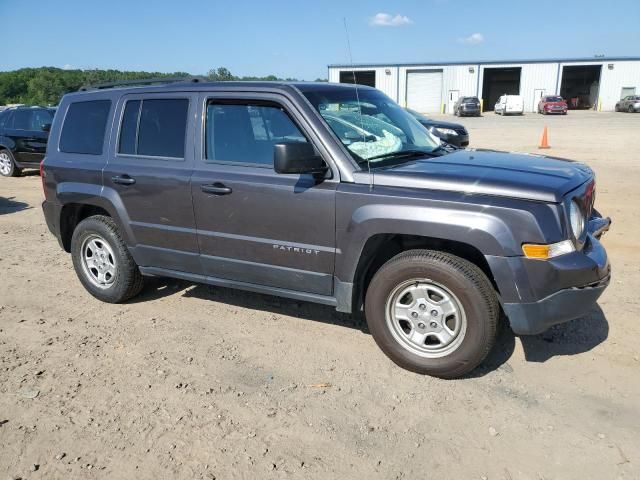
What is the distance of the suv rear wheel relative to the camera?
44.3 ft

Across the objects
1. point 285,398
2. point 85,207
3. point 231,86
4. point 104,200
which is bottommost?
point 285,398

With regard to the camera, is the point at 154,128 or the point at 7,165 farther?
the point at 7,165

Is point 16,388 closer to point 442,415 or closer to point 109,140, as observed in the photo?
point 109,140

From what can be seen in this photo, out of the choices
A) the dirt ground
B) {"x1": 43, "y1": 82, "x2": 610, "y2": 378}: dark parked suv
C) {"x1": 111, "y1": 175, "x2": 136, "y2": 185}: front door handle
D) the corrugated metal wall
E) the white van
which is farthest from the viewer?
the corrugated metal wall

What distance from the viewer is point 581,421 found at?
123 inches

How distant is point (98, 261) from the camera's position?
200 inches

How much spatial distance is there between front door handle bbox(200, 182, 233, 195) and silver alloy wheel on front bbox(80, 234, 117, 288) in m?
1.43

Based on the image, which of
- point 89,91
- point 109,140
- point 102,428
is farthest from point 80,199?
point 102,428

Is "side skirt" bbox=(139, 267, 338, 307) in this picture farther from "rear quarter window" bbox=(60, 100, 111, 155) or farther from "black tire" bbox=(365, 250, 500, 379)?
"rear quarter window" bbox=(60, 100, 111, 155)

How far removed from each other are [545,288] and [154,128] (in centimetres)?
323

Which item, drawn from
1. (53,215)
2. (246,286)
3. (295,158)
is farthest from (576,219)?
(53,215)

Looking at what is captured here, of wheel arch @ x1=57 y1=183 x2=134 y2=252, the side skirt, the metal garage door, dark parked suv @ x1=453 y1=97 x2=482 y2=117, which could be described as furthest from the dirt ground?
→ the metal garage door

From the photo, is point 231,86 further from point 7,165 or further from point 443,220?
point 7,165

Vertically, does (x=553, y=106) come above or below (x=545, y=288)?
below
